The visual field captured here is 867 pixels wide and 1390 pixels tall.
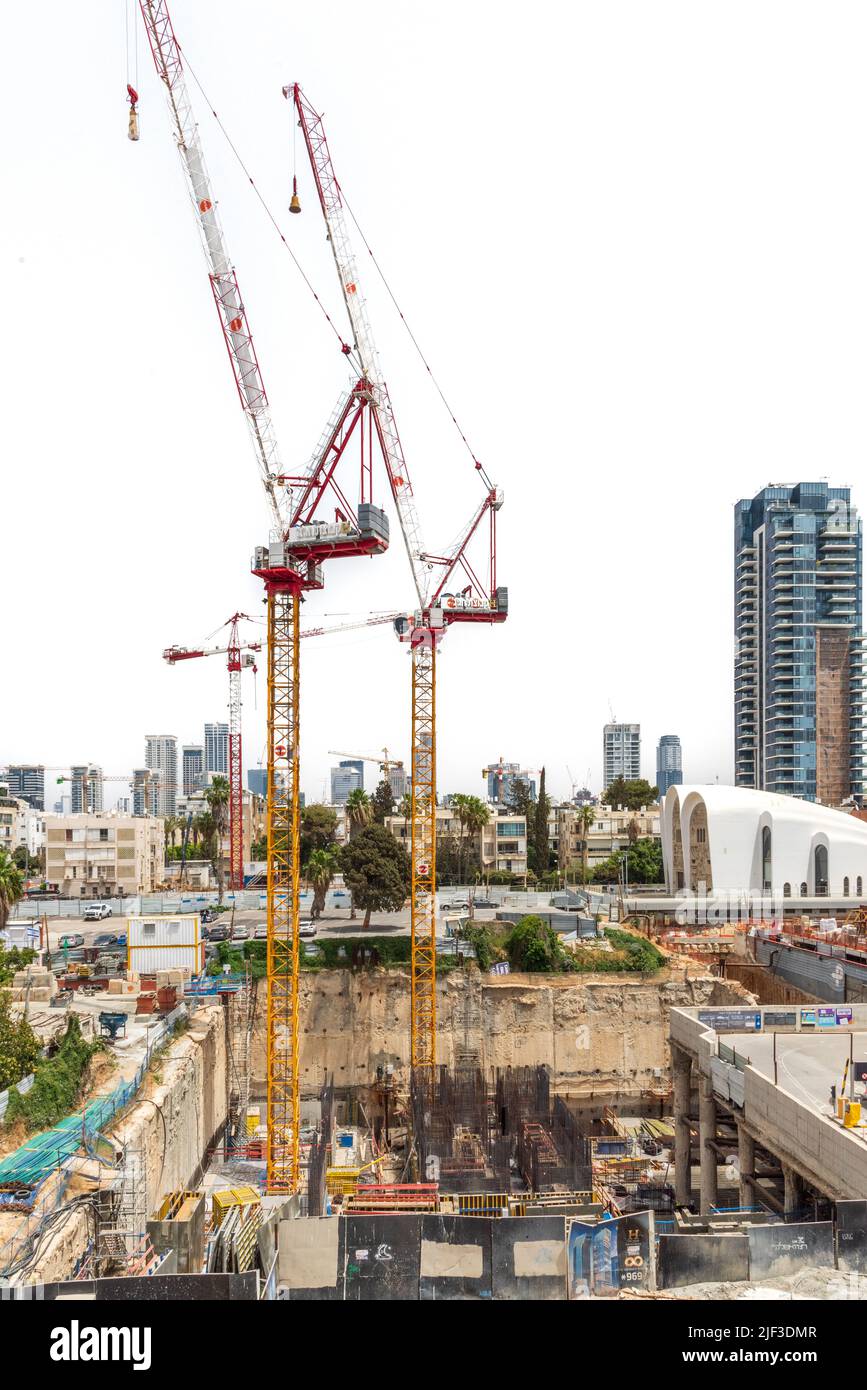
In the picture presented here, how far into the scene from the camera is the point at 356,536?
1137 inches

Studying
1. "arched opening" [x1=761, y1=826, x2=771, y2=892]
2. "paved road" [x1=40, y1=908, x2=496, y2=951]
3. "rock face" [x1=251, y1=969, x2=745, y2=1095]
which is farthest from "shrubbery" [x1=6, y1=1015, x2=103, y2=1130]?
"arched opening" [x1=761, y1=826, x2=771, y2=892]

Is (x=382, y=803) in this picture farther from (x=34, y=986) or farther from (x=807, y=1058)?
(x=807, y=1058)

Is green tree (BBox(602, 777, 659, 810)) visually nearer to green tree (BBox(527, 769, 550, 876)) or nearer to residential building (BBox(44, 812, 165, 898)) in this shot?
green tree (BBox(527, 769, 550, 876))

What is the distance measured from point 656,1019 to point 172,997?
59.1 feet

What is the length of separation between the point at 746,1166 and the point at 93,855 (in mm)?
46892

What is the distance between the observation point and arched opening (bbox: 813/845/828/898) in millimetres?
55750

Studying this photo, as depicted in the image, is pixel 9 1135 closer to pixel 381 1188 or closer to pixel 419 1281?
pixel 381 1188

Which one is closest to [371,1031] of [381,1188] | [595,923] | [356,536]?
[595,923]

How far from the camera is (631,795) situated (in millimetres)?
82750

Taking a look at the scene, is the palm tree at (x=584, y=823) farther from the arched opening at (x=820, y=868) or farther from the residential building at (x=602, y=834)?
the arched opening at (x=820, y=868)

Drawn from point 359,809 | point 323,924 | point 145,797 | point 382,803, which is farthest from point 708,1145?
point 145,797

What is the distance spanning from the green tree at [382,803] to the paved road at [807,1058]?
4194cm

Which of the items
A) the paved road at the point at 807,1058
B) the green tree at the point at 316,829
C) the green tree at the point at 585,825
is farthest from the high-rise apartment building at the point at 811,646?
the paved road at the point at 807,1058

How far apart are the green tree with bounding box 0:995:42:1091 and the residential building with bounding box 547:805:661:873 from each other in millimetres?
52271
